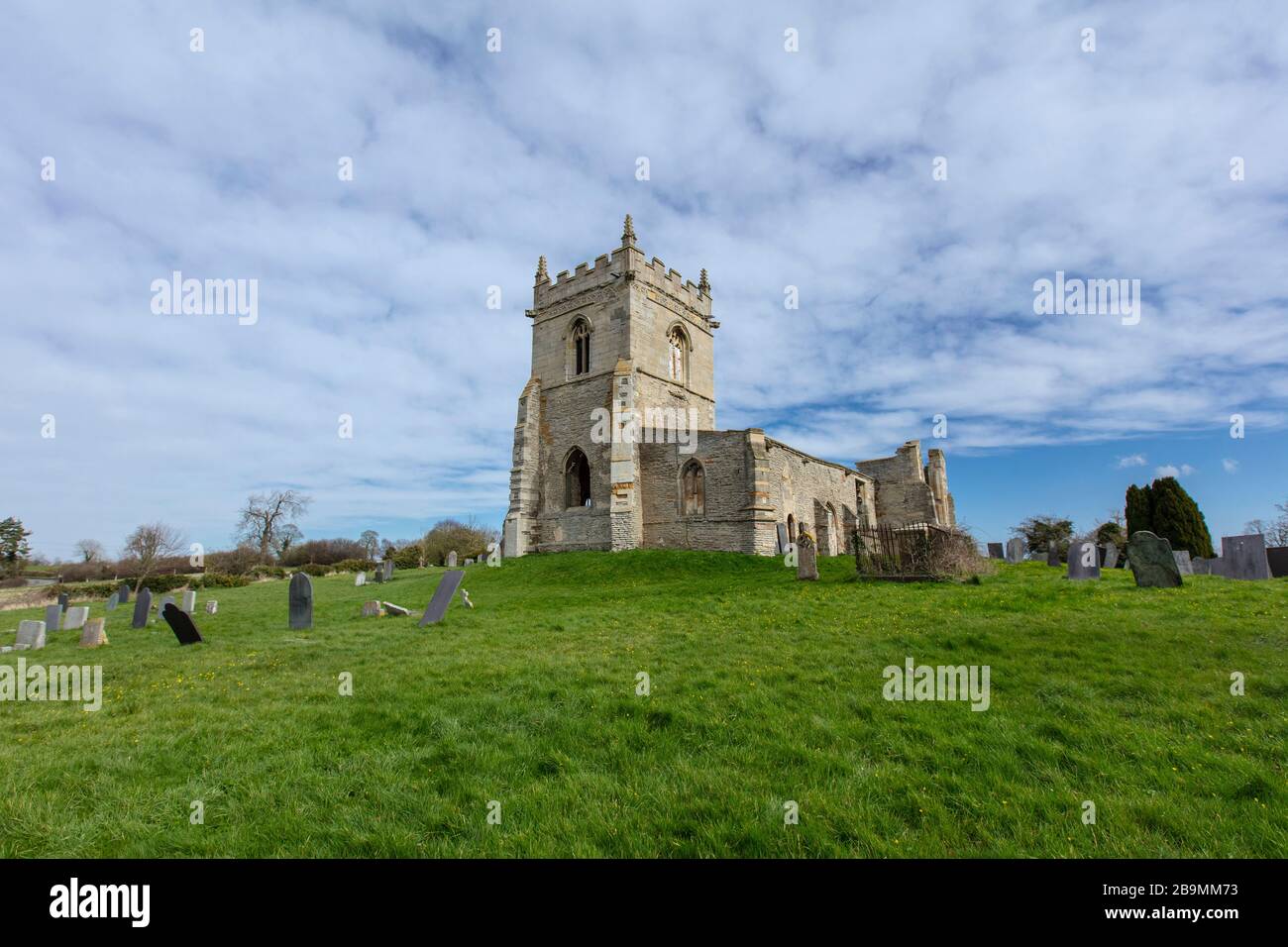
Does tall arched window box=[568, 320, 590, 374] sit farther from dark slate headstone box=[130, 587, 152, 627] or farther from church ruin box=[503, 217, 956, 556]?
dark slate headstone box=[130, 587, 152, 627]

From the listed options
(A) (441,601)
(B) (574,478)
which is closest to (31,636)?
(A) (441,601)

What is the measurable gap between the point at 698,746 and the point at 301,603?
1024cm

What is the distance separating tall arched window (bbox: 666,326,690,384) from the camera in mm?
25266

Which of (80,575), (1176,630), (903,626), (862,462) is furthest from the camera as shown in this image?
(80,575)

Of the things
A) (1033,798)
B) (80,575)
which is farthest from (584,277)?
(80,575)

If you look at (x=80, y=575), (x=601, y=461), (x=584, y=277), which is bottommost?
(x=80, y=575)

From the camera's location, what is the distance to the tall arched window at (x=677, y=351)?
25266 millimetres

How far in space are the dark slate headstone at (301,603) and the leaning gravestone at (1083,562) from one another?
15.9m

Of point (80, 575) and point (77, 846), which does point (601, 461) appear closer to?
point (77, 846)

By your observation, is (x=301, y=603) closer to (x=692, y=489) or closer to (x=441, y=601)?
(x=441, y=601)

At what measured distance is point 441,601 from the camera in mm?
10906

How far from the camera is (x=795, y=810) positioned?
10.4 ft

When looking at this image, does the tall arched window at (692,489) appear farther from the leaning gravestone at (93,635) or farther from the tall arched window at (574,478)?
the leaning gravestone at (93,635)
